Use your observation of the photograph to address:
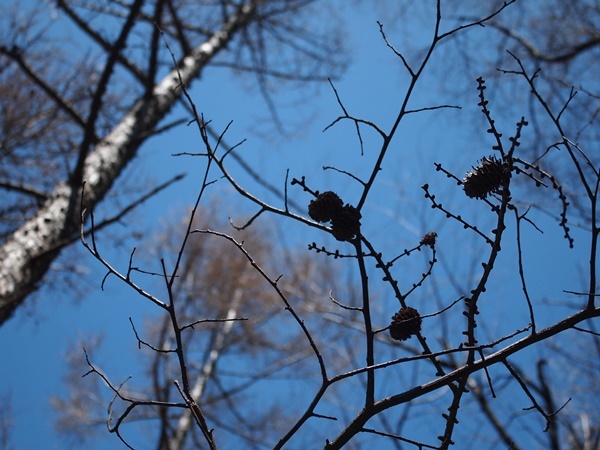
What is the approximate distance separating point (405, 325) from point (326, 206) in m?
0.26

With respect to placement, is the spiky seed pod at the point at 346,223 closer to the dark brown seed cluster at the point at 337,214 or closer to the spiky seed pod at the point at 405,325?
the dark brown seed cluster at the point at 337,214

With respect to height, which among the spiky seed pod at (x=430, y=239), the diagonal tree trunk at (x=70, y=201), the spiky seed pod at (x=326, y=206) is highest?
the diagonal tree trunk at (x=70, y=201)

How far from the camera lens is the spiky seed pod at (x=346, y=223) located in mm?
966

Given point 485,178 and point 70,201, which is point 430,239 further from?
point 70,201

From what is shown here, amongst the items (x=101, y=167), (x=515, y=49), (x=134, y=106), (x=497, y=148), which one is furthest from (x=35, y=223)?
(x=515, y=49)

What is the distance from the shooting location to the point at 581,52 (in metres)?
4.50

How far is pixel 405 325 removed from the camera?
38.4 inches

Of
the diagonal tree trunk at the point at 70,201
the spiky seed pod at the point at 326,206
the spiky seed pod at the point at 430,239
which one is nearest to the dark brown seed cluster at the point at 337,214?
the spiky seed pod at the point at 326,206

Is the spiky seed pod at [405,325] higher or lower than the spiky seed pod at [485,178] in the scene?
lower

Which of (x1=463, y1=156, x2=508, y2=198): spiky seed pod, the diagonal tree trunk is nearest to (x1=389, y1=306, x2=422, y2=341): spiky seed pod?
(x1=463, y1=156, x2=508, y2=198): spiky seed pod

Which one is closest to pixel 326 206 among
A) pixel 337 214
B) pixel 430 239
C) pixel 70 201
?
pixel 337 214

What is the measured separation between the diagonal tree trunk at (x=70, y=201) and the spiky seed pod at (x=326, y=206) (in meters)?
1.27

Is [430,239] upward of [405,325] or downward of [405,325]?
upward

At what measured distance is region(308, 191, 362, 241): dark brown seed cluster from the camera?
968 millimetres
